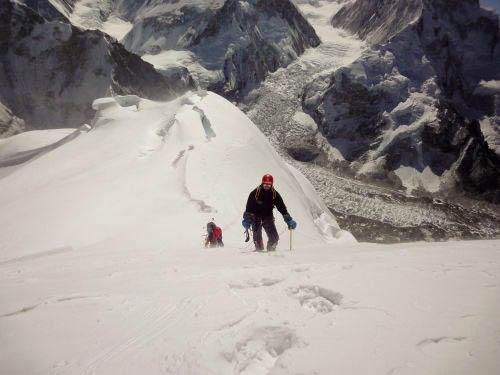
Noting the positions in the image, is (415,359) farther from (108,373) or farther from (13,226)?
(13,226)

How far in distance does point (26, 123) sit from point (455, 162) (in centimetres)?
13680

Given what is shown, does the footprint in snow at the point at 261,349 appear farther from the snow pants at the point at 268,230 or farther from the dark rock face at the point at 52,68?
the dark rock face at the point at 52,68

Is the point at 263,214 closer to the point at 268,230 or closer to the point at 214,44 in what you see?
the point at 268,230

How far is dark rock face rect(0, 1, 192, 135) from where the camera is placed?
113812 mm

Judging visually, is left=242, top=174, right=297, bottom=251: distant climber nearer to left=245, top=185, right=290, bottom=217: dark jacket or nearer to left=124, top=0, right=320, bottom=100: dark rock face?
left=245, top=185, right=290, bottom=217: dark jacket

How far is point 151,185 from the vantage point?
77.3 ft

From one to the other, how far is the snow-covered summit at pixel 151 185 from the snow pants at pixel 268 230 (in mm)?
3596

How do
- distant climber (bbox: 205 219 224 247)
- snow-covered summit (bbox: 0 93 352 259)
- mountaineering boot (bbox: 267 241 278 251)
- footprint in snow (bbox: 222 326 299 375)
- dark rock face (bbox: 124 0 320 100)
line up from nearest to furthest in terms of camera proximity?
footprint in snow (bbox: 222 326 299 375) < mountaineering boot (bbox: 267 241 278 251) < distant climber (bbox: 205 219 224 247) < snow-covered summit (bbox: 0 93 352 259) < dark rock face (bbox: 124 0 320 100)

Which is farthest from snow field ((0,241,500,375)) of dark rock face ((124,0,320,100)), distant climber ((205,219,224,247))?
dark rock face ((124,0,320,100))

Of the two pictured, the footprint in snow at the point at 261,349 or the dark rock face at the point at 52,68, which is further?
the dark rock face at the point at 52,68

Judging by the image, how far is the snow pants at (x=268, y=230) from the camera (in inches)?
471

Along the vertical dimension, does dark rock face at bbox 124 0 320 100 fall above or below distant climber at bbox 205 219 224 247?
above

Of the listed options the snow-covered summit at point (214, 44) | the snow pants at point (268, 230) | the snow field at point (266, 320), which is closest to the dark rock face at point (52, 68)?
the snow-covered summit at point (214, 44)

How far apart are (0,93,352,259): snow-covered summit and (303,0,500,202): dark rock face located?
400ft
